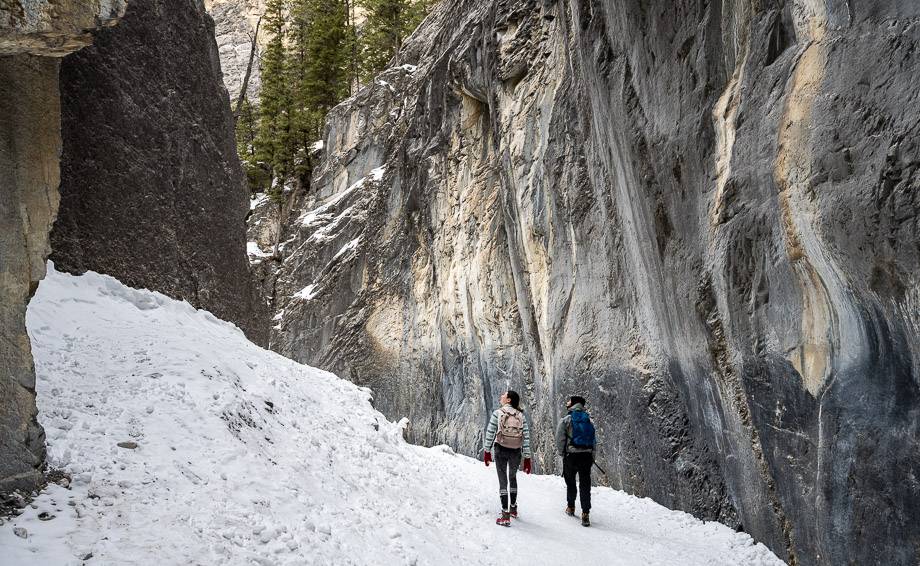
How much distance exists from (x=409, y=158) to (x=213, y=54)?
12172 mm

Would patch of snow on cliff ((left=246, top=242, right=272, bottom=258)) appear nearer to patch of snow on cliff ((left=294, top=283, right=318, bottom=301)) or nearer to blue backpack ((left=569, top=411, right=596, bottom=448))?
patch of snow on cliff ((left=294, top=283, right=318, bottom=301))

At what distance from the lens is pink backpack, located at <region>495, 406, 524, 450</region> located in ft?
24.9

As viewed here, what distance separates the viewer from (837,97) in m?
5.76

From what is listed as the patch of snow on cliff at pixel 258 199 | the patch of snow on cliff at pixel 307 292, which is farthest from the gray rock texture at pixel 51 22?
the patch of snow on cliff at pixel 258 199

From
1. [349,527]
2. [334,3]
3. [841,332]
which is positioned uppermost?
[334,3]

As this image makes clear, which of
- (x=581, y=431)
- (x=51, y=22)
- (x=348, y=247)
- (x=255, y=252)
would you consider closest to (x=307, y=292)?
(x=348, y=247)

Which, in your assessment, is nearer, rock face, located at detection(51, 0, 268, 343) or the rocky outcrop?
the rocky outcrop

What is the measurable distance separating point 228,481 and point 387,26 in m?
35.2

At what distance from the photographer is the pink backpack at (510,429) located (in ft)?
24.9

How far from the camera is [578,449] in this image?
8.04m

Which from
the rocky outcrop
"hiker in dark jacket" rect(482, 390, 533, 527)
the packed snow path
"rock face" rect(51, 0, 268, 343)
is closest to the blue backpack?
"hiker in dark jacket" rect(482, 390, 533, 527)

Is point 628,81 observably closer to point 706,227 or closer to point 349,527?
point 706,227

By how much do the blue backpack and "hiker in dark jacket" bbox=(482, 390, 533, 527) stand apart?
0.74 metres

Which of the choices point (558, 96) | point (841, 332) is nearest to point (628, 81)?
point (558, 96)
